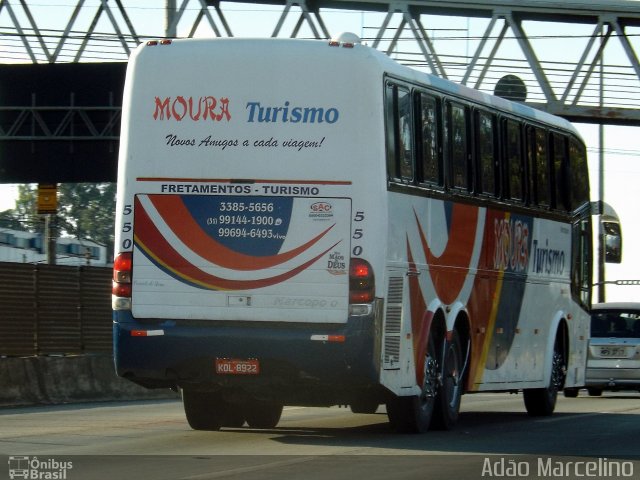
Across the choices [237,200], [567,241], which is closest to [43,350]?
[567,241]

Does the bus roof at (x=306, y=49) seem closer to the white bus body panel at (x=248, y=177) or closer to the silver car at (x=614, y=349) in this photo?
the white bus body panel at (x=248, y=177)

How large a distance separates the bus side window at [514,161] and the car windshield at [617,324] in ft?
38.3

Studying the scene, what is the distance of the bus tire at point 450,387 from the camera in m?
18.2

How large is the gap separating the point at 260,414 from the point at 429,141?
3.36 m

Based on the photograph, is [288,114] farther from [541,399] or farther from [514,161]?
[541,399]

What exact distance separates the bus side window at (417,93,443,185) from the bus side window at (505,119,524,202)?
2.35 m

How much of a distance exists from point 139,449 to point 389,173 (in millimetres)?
3378

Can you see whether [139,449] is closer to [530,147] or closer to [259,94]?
[259,94]

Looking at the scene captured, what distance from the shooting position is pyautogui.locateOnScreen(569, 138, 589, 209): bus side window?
75.0 ft

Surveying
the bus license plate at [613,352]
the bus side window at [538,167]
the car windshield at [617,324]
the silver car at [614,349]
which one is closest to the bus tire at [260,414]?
the bus side window at [538,167]

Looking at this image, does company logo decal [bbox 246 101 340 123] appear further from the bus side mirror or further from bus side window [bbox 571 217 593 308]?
the bus side mirror

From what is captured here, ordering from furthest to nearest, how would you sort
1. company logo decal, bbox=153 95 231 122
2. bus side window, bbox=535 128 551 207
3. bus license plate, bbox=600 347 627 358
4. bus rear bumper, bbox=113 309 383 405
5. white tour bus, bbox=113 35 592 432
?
bus license plate, bbox=600 347 627 358, bus side window, bbox=535 128 551 207, company logo decal, bbox=153 95 231 122, white tour bus, bbox=113 35 592 432, bus rear bumper, bbox=113 309 383 405

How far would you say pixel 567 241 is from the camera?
75.0 feet

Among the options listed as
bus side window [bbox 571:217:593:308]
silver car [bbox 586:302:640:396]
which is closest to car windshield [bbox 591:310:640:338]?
silver car [bbox 586:302:640:396]
